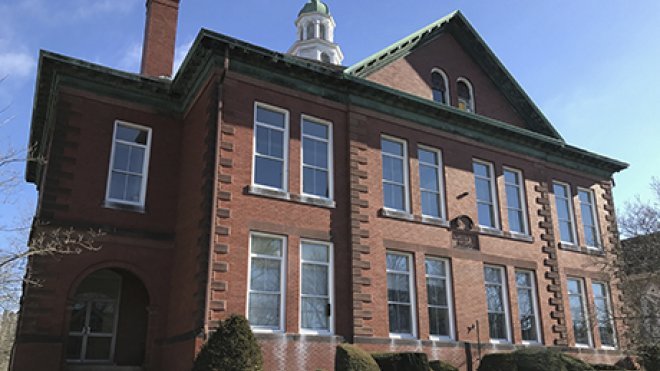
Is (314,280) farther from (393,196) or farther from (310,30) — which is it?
(310,30)

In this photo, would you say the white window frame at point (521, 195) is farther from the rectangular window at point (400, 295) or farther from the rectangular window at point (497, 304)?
the rectangular window at point (400, 295)

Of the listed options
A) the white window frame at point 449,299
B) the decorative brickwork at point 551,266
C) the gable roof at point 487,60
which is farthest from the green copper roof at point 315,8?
the white window frame at point 449,299

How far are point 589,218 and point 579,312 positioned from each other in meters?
4.30

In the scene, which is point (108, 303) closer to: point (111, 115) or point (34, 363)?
point (34, 363)

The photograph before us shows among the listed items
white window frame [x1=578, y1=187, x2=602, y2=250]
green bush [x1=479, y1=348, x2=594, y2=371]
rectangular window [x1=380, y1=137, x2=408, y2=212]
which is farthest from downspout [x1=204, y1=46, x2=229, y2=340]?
white window frame [x1=578, y1=187, x2=602, y2=250]

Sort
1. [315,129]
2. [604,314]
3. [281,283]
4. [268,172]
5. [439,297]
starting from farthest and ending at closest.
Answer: [604,314]
[439,297]
[315,129]
[268,172]
[281,283]

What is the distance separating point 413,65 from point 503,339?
32.1 ft

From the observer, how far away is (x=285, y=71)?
17.6 meters

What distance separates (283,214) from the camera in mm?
16375

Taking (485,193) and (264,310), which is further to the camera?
(485,193)

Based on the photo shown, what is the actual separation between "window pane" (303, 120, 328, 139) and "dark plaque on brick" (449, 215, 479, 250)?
16.9 feet

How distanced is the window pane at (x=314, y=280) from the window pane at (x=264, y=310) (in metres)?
0.96

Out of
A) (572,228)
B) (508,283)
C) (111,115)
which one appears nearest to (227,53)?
(111,115)

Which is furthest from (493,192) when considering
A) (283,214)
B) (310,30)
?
(310,30)
